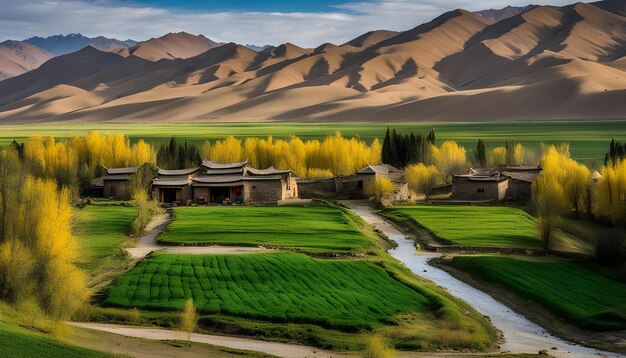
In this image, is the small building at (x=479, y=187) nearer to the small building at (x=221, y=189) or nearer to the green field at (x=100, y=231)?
the small building at (x=221, y=189)

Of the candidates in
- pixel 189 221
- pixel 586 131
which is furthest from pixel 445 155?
pixel 586 131

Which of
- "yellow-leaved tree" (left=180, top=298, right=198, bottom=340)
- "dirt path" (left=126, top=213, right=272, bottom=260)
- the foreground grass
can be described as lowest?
"dirt path" (left=126, top=213, right=272, bottom=260)

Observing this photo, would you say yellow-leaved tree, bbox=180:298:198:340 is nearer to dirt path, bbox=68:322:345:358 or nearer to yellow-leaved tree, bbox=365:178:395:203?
dirt path, bbox=68:322:345:358

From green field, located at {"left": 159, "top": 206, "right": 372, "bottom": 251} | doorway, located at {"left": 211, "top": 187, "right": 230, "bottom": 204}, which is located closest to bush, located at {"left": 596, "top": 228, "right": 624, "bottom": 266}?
green field, located at {"left": 159, "top": 206, "right": 372, "bottom": 251}

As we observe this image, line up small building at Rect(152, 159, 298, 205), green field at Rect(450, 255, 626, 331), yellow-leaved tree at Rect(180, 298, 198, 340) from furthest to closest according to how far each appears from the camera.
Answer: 1. small building at Rect(152, 159, 298, 205)
2. green field at Rect(450, 255, 626, 331)
3. yellow-leaved tree at Rect(180, 298, 198, 340)

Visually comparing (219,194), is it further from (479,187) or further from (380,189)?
(479,187)

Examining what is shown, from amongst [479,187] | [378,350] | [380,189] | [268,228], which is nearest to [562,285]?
[378,350]

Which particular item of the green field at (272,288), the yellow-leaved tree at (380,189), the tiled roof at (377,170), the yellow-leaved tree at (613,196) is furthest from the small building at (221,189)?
the green field at (272,288)

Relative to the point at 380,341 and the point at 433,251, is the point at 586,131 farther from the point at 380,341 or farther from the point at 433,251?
the point at 380,341
